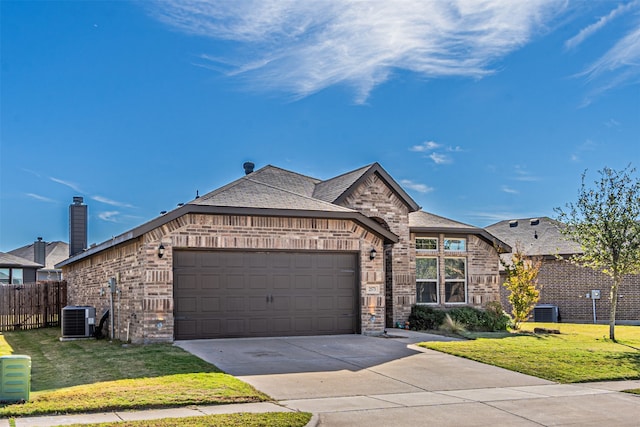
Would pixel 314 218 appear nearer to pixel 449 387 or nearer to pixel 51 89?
pixel 449 387

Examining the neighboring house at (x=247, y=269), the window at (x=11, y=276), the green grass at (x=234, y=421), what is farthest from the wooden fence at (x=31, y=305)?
the green grass at (x=234, y=421)

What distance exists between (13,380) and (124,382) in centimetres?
205

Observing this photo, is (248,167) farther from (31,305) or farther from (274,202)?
(31,305)

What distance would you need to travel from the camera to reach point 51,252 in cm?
5381

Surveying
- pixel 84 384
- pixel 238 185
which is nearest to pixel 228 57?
pixel 238 185

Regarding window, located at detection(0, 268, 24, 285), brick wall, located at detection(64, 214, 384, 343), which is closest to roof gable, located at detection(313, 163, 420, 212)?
brick wall, located at detection(64, 214, 384, 343)

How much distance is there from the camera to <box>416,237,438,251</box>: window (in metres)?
23.6

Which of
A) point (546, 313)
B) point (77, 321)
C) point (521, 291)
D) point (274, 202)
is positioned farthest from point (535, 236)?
point (77, 321)

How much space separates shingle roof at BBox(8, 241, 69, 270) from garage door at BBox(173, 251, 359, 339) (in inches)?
1464

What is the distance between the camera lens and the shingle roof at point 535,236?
103 feet

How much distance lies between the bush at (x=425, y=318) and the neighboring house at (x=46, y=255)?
32.7 meters

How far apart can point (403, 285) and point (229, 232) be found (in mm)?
7795

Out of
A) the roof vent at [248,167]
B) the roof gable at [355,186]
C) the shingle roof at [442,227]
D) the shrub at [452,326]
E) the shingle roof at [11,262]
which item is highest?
the roof vent at [248,167]

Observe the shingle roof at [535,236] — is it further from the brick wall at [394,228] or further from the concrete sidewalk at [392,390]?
the concrete sidewalk at [392,390]
